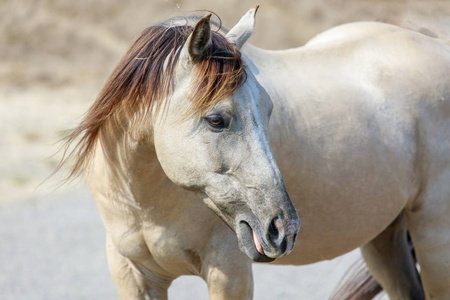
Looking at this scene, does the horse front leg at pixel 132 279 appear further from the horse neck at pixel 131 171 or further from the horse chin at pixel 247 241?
the horse chin at pixel 247 241

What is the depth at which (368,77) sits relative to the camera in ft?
8.09

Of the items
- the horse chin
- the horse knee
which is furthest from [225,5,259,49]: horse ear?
the horse knee

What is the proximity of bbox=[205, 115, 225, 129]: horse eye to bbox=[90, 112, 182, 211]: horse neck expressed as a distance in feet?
0.95

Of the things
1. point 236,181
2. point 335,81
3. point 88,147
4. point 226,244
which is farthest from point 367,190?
point 88,147

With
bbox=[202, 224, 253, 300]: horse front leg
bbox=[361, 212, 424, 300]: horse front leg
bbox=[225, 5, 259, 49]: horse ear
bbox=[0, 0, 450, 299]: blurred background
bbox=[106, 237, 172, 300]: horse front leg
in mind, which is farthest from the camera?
bbox=[0, 0, 450, 299]: blurred background

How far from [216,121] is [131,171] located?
17.5 inches

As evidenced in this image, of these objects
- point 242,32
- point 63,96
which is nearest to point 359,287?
point 242,32

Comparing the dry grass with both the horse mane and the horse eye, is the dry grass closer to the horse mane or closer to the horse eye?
the horse mane

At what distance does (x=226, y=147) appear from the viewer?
1664 millimetres

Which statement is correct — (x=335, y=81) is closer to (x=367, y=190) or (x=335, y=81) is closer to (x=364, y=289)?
(x=367, y=190)

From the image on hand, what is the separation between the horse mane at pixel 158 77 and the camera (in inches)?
66.0

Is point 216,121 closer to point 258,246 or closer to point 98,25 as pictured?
point 258,246

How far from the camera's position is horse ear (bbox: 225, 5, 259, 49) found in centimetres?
185

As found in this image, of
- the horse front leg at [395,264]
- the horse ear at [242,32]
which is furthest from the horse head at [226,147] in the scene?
the horse front leg at [395,264]
